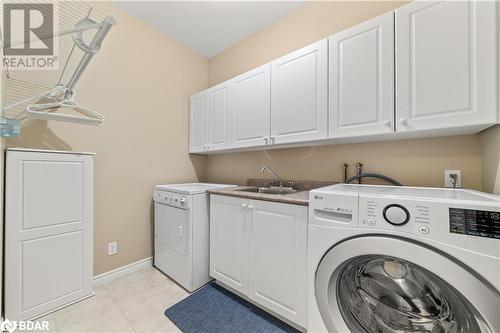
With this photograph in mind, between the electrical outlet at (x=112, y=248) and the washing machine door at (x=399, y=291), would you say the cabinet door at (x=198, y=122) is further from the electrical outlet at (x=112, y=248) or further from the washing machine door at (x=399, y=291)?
the washing machine door at (x=399, y=291)

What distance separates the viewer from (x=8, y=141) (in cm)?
143

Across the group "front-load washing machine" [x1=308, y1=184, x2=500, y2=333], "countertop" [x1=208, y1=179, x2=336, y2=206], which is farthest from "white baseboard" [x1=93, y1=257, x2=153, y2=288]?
"front-load washing machine" [x1=308, y1=184, x2=500, y2=333]

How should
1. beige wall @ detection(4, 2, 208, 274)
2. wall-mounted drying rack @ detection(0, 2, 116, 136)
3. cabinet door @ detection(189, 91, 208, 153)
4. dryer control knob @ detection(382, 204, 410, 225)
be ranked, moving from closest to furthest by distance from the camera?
dryer control knob @ detection(382, 204, 410, 225), wall-mounted drying rack @ detection(0, 2, 116, 136), beige wall @ detection(4, 2, 208, 274), cabinet door @ detection(189, 91, 208, 153)

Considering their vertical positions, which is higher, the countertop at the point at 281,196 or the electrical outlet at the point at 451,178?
the electrical outlet at the point at 451,178

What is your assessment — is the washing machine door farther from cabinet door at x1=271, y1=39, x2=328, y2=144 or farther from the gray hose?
cabinet door at x1=271, y1=39, x2=328, y2=144

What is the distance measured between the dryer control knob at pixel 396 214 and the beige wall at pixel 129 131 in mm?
2184

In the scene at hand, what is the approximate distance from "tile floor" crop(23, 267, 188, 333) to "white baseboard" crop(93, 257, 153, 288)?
49 mm

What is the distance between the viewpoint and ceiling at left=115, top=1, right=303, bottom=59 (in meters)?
1.94

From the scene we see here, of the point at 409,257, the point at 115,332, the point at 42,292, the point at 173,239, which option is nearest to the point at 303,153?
the point at 409,257

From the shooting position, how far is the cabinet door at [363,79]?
1235mm

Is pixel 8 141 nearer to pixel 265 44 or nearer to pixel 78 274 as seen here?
pixel 78 274

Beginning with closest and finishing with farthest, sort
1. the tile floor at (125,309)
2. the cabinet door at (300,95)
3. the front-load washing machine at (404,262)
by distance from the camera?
1. the front-load washing machine at (404,262)
2. the tile floor at (125,309)
3. the cabinet door at (300,95)

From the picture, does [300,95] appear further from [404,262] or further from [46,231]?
[46,231]

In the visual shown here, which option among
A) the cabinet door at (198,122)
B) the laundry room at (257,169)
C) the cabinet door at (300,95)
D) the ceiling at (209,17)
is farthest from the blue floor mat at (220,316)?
the ceiling at (209,17)
